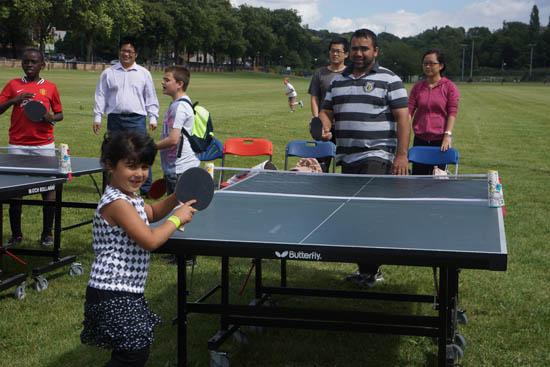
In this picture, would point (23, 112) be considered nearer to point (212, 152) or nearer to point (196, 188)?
point (212, 152)

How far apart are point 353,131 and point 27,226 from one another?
4.55 m

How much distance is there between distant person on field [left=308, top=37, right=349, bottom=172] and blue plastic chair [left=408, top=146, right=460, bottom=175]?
1.20 metres

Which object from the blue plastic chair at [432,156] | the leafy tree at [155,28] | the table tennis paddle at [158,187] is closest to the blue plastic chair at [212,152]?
the blue plastic chair at [432,156]

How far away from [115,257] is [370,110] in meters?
3.26

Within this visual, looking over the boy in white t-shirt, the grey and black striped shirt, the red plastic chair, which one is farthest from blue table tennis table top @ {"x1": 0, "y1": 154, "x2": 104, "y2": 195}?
the grey and black striped shirt

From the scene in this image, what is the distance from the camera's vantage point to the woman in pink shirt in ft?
24.4

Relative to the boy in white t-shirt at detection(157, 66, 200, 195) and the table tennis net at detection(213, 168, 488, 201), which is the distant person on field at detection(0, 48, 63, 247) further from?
the table tennis net at detection(213, 168, 488, 201)

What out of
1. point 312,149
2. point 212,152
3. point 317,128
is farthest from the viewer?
point 312,149

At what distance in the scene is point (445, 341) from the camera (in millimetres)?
3689

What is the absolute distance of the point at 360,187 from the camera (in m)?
5.11

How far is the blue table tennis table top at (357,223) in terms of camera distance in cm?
307

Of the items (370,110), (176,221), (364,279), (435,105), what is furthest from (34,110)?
(435,105)

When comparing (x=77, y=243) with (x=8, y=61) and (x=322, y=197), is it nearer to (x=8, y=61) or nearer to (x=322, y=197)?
(x=322, y=197)

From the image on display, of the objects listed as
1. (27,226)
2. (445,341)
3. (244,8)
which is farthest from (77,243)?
(244,8)
